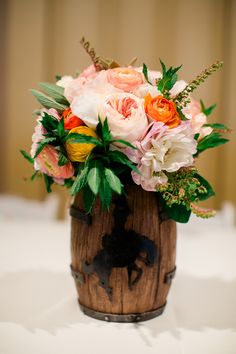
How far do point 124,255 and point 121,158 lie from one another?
0.23 metres

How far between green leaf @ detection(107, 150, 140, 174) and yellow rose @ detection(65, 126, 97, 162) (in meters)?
0.04

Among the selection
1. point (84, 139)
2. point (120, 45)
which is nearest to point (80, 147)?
point (84, 139)

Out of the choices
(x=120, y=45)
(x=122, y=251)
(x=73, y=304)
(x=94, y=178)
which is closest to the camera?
(x=94, y=178)

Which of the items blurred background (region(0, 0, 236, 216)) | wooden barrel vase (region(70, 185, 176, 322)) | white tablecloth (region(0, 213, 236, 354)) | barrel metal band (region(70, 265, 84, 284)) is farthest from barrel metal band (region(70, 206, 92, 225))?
blurred background (region(0, 0, 236, 216))

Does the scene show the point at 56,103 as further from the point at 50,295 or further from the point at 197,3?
the point at 197,3

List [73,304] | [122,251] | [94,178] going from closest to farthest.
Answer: [94,178]
[122,251]
[73,304]

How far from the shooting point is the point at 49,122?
0.90 m

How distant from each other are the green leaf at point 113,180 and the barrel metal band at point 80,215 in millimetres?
152

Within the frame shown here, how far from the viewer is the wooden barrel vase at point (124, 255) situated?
95 centimetres

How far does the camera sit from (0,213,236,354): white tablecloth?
88 centimetres

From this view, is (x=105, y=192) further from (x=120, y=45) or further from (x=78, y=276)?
(x=120, y=45)

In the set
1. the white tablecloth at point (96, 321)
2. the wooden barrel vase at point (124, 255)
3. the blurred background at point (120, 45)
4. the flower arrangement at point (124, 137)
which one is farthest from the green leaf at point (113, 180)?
the blurred background at point (120, 45)

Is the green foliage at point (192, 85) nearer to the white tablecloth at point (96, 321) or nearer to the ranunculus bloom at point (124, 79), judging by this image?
the ranunculus bloom at point (124, 79)

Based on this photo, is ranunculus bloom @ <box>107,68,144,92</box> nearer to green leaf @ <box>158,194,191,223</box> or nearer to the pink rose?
the pink rose
